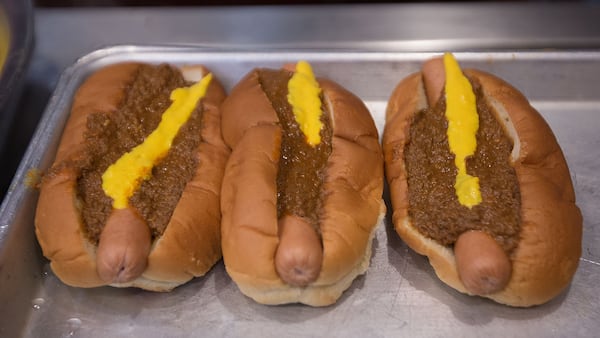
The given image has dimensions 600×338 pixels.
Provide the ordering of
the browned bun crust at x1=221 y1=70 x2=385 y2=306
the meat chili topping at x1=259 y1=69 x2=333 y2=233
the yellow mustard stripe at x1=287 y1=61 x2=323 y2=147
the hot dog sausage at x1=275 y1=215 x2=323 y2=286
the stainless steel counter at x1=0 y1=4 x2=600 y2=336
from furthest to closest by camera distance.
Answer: the stainless steel counter at x1=0 y1=4 x2=600 y2=336
the yellow mustard stripe at x1=287 y1=61 x2=323 y2=147
the meat chili topping at x1=259 y1=69 x2=333 y2=233
the browned bun crust at x1=221 y1=70 x2=385 y2=306
the hot dog sausage at x1=275 y1=215 x2=323 y2=286

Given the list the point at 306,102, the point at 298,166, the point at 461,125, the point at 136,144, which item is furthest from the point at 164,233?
the point at 461,125

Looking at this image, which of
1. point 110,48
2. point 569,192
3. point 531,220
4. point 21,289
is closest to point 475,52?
point 569,192

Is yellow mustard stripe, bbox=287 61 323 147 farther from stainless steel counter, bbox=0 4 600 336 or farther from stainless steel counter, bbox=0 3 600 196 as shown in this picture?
stainless steel counter, bbox=0 3 600 196

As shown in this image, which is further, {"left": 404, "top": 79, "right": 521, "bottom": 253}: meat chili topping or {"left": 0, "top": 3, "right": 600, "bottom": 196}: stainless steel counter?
{"left": 0, "top": 3, "right": 600, "bottom": 196}: stainless steel counter

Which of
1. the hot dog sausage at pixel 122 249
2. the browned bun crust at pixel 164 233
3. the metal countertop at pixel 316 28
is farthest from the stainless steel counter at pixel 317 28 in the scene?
the hot dog sausage at pixel 122 249

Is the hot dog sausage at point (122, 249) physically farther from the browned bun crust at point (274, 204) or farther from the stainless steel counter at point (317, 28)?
the stainless steel counter at point (317, 28)

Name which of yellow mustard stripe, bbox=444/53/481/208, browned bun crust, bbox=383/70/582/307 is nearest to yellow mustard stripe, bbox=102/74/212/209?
browned bun crust, bbox=383/70/582/307
